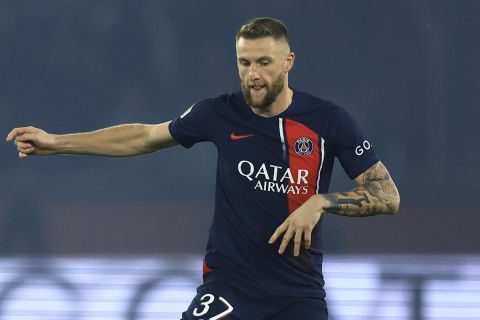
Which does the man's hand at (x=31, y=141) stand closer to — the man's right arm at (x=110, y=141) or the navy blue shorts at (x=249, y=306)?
the man's right arm at (x=110, y=141)

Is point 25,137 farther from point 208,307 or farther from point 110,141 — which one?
point 208,307

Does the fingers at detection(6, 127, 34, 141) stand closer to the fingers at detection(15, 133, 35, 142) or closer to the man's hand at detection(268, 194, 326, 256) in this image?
the fingers at detection(15, 133, 35, 142)

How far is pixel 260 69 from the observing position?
13.5 ft

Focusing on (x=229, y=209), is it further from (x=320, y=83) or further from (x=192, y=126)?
(x=320, y=83)

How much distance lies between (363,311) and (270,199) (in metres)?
2.21

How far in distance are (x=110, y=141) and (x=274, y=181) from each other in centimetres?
74

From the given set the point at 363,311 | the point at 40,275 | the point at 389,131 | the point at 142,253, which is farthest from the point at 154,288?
the point at 389,131

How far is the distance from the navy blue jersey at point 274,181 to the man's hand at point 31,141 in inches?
27.9

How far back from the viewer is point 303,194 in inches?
163

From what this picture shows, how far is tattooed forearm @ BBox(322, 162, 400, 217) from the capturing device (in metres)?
4.09

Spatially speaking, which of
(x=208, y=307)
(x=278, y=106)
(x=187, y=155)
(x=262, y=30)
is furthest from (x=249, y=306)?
(x=187, y=155)

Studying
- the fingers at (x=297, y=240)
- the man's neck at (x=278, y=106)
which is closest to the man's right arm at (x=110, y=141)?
the man's neck at (x=278, y=106)

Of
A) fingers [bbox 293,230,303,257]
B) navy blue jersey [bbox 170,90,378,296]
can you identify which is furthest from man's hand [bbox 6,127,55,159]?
fingers [bbox 293,230,303,257]

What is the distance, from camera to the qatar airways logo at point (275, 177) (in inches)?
163
